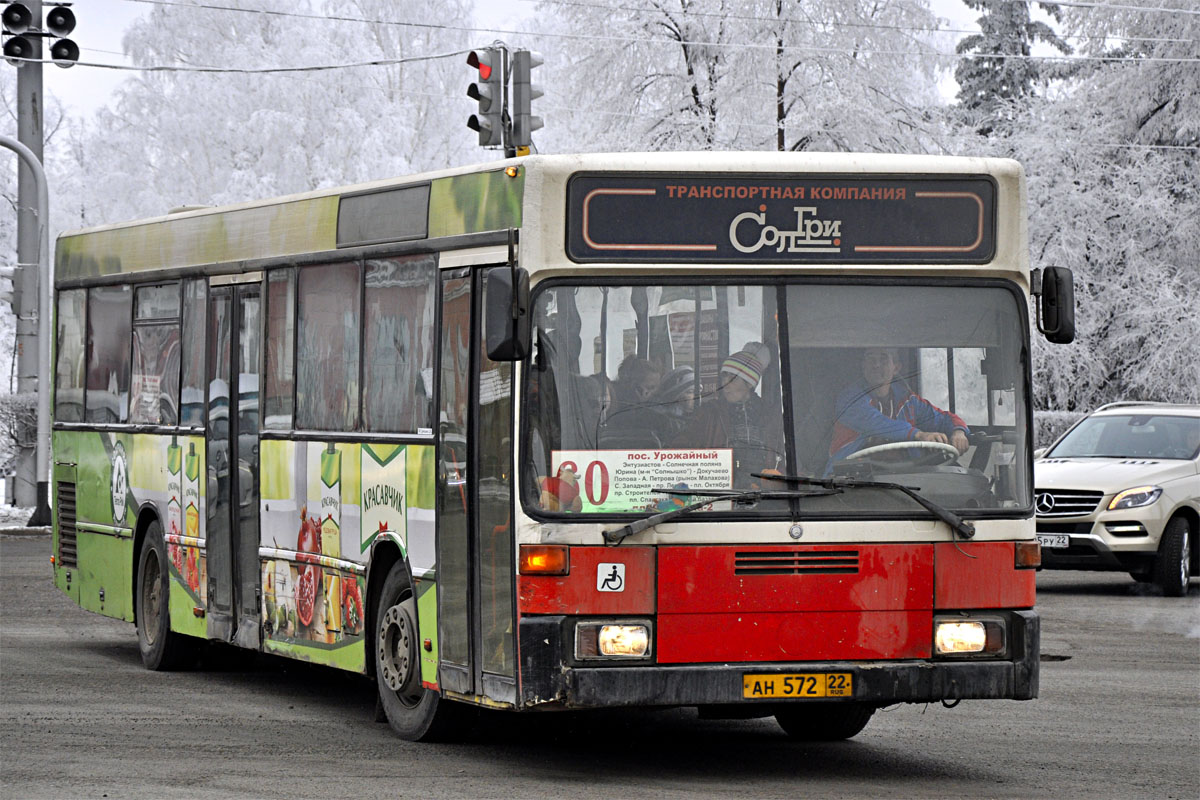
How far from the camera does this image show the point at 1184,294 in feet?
129

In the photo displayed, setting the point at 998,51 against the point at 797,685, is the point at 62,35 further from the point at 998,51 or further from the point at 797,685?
the point at 998,51

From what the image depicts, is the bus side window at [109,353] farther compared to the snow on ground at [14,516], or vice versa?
the snow on ground at [14,516]

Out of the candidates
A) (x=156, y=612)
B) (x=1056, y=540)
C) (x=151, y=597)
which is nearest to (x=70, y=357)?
(x=151, y=597)

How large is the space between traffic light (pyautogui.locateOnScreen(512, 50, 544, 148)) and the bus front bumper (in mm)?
13624

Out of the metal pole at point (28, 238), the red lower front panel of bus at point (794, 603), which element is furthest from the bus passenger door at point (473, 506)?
the metal pole at point (28, 238)

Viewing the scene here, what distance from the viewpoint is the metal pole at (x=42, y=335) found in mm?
27453

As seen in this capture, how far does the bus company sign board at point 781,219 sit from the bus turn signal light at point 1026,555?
129cm

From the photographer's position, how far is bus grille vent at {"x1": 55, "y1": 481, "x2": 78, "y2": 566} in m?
16.5

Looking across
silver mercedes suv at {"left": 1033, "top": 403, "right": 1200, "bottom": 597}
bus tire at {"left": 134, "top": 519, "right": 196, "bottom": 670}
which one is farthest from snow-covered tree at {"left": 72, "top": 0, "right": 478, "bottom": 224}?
bus tire at {"left": 134, "top": 519, "right": 196, "bottom": 670}

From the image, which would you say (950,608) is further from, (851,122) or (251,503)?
(851,122)

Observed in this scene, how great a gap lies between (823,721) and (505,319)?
125 inches

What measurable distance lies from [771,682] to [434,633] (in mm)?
1794

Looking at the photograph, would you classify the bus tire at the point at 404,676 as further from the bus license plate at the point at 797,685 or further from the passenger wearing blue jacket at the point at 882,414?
the passenger wearing blue jacket at the point at 882,414

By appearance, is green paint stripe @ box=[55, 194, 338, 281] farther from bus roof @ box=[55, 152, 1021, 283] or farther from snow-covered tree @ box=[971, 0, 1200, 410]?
snow-covered tree @ box=[971, 0, 1200, 410]
